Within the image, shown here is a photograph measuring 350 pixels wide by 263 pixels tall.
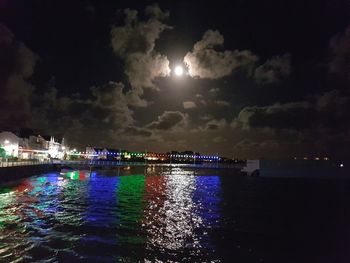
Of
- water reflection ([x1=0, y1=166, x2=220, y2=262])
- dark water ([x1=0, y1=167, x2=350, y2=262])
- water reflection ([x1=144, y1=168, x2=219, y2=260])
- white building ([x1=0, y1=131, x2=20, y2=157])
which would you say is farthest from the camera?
white building ([x1=0, y1=131, x2=20, y2=157])

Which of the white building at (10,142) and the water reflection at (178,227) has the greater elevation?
the white building at (10,142)

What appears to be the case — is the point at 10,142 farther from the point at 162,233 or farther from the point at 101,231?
the point at 162,233

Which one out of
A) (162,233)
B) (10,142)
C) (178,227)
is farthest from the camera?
(10,142)

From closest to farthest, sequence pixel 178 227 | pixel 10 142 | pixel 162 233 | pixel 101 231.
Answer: pixel 101 231
pixel 162 233
pixel 178 227
pixel 10 142

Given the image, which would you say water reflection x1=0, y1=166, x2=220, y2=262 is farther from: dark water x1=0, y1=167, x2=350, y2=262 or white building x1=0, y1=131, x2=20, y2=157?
white building x1=0, y1=131, x2=20, y2=157

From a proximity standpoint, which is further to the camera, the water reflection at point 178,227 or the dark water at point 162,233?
the water reflection at point 178,227

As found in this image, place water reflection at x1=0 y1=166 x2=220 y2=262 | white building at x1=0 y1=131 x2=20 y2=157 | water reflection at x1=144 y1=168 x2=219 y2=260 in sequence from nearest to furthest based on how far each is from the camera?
water reflection at x1=0 y1=166 x2=220 y2=262 → water reflection at x1=144 y1=168 x2=219 y2=260 → white building at x1=0 y1=131 x2=20 y2=157

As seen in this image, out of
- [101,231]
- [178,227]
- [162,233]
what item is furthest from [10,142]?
[162,233]

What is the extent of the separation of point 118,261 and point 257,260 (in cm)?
772

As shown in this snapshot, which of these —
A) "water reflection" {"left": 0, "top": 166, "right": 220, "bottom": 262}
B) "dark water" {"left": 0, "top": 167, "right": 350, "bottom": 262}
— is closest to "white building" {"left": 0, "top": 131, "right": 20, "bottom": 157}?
"dark water" {"left": 0, "top": 167, "right": 350, "bottom": 262}

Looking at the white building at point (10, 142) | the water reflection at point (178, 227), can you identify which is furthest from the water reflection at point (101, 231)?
the white building at point (10, 142)

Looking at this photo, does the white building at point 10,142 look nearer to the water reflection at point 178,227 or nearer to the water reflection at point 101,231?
the water reflection at point 101,231

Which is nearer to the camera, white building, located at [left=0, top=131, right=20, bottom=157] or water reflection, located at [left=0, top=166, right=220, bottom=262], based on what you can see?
water reflection, located at [left=0, top=166, right=220, bottom=262]

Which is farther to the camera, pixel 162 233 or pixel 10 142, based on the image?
pixel 10 142
